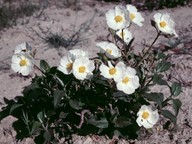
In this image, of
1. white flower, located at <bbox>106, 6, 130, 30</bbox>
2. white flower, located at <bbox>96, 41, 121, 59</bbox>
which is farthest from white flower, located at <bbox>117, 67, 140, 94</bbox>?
white flower, located at <bbox>106, 6, 130, 30</bbox>

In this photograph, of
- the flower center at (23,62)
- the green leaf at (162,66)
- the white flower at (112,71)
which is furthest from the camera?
the green leaf at (162,66)

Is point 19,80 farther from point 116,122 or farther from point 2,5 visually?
point 2,5

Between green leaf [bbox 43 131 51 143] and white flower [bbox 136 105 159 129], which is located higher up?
white flower [bbox 136 105 159 129]

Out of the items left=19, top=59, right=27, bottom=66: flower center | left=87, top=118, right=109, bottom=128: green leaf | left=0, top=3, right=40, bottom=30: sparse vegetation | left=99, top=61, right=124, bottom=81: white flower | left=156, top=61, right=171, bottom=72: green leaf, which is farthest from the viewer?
left=0, top=3, right=40, bottom=30: sparse vegetation

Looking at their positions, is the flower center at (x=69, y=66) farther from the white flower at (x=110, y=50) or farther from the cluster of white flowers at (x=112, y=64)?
the white flower at (x=110, y=50)

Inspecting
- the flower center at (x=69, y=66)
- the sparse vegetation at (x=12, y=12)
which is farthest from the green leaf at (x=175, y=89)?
the sparse vegetation at (x=12, y=12)

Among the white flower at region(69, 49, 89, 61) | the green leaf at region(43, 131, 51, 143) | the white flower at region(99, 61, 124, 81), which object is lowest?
the green leaf at region(43, 131, 51, 143)

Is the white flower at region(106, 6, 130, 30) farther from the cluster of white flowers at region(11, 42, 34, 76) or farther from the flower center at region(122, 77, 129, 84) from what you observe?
the cluster of white flowers at region(11, 42, 34, 76)
